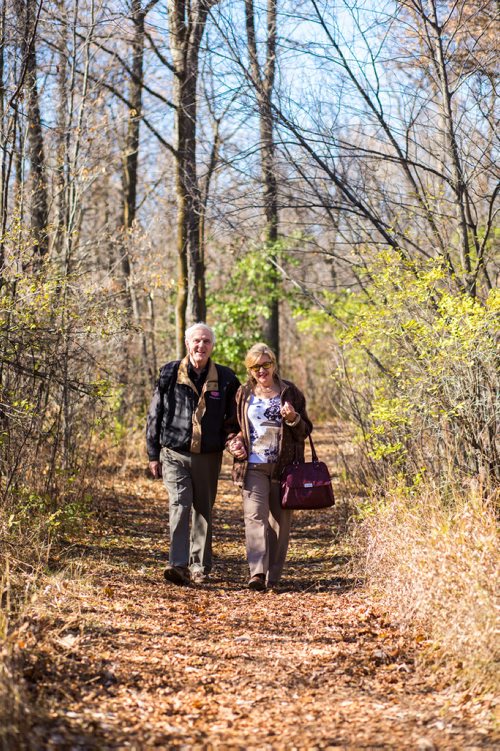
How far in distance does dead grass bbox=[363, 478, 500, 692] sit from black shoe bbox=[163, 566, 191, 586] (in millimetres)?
1354

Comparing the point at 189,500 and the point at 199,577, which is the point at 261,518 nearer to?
the point at 189,500

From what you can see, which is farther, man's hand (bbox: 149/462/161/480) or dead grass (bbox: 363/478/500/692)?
man's hand (bbox: 149/462/161/480)

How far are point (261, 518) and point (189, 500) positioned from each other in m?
0.56

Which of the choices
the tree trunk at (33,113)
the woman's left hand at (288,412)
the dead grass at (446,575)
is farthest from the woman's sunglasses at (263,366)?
the tree trunk at (33,113)

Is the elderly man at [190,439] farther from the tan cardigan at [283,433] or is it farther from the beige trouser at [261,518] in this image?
the beige trouser at [261,518]

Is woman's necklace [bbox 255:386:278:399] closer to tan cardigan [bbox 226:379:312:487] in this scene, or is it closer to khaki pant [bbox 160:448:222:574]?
tan cardigan [bbox 226:379:312:487]

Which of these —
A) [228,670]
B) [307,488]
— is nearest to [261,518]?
[307,488]

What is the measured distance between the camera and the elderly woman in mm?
6262

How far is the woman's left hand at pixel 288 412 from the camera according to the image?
6.15 m

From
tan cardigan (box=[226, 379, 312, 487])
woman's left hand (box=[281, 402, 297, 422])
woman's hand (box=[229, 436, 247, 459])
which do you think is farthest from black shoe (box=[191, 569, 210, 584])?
woman's left hand (box=[281, 402, 297, 422])

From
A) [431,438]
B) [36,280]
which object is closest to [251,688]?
[431,438]

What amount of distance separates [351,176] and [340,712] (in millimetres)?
4948

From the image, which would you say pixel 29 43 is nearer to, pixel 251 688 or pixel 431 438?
pixel 431 438

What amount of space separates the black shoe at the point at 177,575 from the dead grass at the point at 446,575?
4.44 feet
